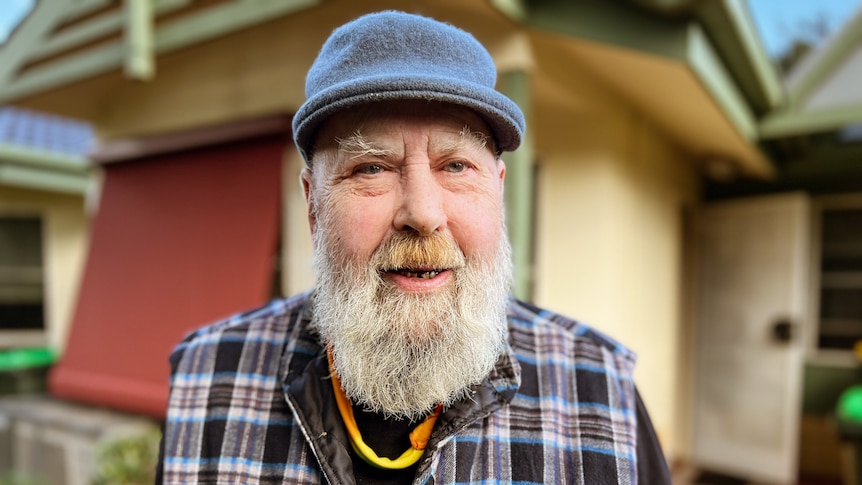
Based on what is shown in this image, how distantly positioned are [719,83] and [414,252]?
2.71 metres

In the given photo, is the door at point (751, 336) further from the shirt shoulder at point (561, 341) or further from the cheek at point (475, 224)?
the cheek at point (475, 224)

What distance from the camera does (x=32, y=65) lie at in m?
3.76

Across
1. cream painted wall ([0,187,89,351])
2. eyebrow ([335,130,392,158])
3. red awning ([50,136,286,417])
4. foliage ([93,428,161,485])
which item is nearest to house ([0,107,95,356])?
cream painted wall ([0,187,89,351])

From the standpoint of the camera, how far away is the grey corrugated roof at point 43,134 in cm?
586

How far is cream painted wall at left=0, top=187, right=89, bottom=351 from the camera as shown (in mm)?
6109

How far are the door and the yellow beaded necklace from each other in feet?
15.1

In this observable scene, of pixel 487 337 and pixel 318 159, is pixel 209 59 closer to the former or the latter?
pixel 318 159

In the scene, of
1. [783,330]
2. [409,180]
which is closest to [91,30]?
[409,180]

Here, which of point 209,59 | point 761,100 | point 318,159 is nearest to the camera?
point 318,159

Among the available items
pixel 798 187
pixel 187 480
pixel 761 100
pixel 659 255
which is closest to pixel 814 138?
pixel 798 187

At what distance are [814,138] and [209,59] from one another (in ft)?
17.2

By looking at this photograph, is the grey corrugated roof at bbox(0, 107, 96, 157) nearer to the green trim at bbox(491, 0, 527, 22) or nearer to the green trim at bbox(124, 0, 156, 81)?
the green trim at bbox(124, 0, 156, 81)

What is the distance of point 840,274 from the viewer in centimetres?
518

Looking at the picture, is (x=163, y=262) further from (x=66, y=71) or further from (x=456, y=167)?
(x=456, y=167)
